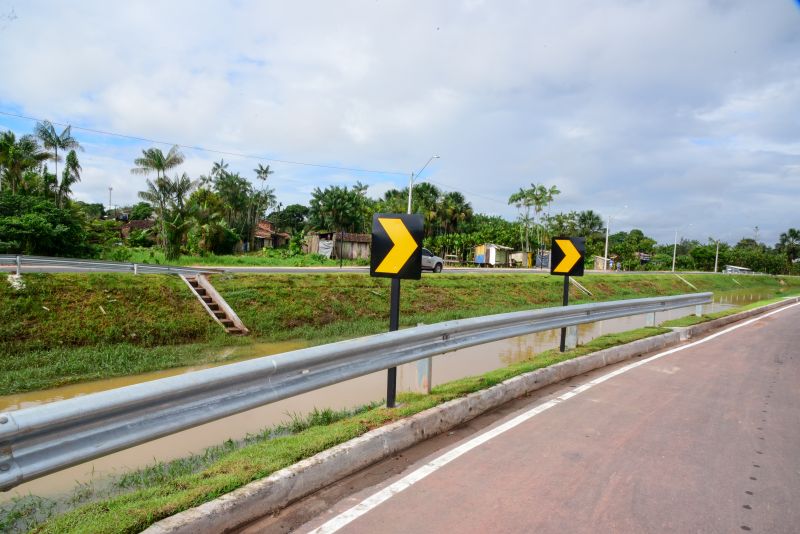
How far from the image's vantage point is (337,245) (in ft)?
149

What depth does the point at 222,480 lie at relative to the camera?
337 cm

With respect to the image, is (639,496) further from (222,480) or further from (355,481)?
(222,480)

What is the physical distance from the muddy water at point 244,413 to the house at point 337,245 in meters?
31.8

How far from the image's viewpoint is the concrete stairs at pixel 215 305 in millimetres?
14273

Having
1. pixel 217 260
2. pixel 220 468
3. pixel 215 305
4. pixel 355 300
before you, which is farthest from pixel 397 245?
pixel 217 260

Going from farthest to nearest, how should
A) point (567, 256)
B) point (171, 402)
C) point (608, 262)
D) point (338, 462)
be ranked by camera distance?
1. point (608, 262)
2. point (567, 256)
3. point (338, 462)
4. point (171, 402)

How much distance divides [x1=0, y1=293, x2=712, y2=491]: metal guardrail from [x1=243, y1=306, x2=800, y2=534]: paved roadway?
0.80 m

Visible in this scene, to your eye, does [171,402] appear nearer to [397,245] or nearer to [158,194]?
[397,245]

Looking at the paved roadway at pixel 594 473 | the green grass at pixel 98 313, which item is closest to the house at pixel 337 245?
the green grass at pixel 98 313

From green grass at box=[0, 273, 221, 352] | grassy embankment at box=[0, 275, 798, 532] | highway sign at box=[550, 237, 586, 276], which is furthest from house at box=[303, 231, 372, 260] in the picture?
highway sign at box=[550, 237, 586, 276]

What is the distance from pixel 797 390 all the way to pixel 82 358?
12.3 meters

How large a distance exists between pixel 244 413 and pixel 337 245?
38.2m

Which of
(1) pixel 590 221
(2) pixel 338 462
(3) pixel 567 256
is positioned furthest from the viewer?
(1) pixel 590 221

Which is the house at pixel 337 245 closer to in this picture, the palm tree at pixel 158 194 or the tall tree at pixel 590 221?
the palm tree at pixel 158 194
